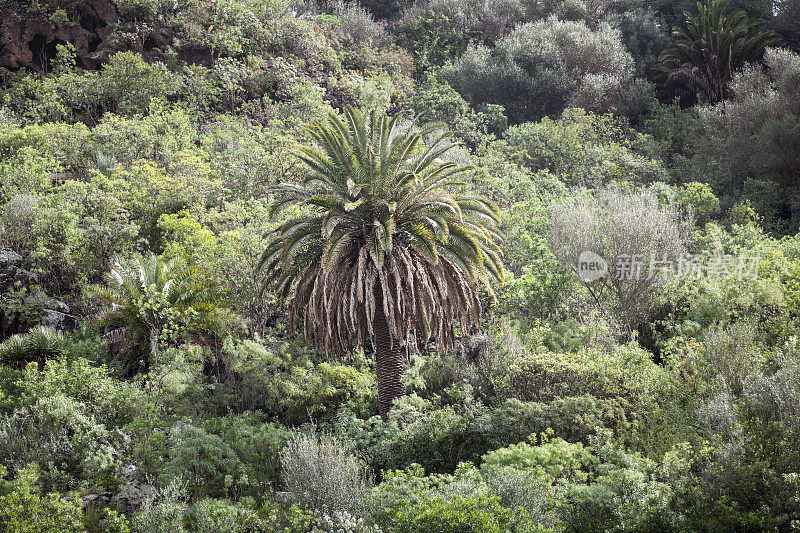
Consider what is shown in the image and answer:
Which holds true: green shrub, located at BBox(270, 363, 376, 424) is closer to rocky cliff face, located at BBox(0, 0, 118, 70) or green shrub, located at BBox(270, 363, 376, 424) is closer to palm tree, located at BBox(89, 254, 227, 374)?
palm tree, located at BBox(89, 254, 227, 374)

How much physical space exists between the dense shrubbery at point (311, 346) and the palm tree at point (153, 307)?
0.08 m

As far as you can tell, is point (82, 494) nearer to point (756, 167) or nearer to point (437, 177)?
point (437, 177)

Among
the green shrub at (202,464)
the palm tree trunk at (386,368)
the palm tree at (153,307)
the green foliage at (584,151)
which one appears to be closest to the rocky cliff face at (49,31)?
the palm tree at (153,307)

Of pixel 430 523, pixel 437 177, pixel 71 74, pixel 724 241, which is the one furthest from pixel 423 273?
pixel 71 74

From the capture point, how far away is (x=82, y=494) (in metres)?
11.6

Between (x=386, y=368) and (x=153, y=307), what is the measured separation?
5.80 metres

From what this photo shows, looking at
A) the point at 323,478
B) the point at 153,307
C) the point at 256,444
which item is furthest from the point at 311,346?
the point at 323,478

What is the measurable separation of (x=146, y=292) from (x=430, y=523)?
9.86m

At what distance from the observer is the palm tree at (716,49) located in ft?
108

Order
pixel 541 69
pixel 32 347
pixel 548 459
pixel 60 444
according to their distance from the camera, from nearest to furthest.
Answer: pixel 548 459, pixel 60 444, pixel 32 347, pixel 541 69

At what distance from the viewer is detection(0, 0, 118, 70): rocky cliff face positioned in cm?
2719

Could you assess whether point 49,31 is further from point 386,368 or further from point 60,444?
point 386,368

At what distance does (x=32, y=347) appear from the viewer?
14.7 metres

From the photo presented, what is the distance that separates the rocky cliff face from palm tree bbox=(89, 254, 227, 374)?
1694cm
